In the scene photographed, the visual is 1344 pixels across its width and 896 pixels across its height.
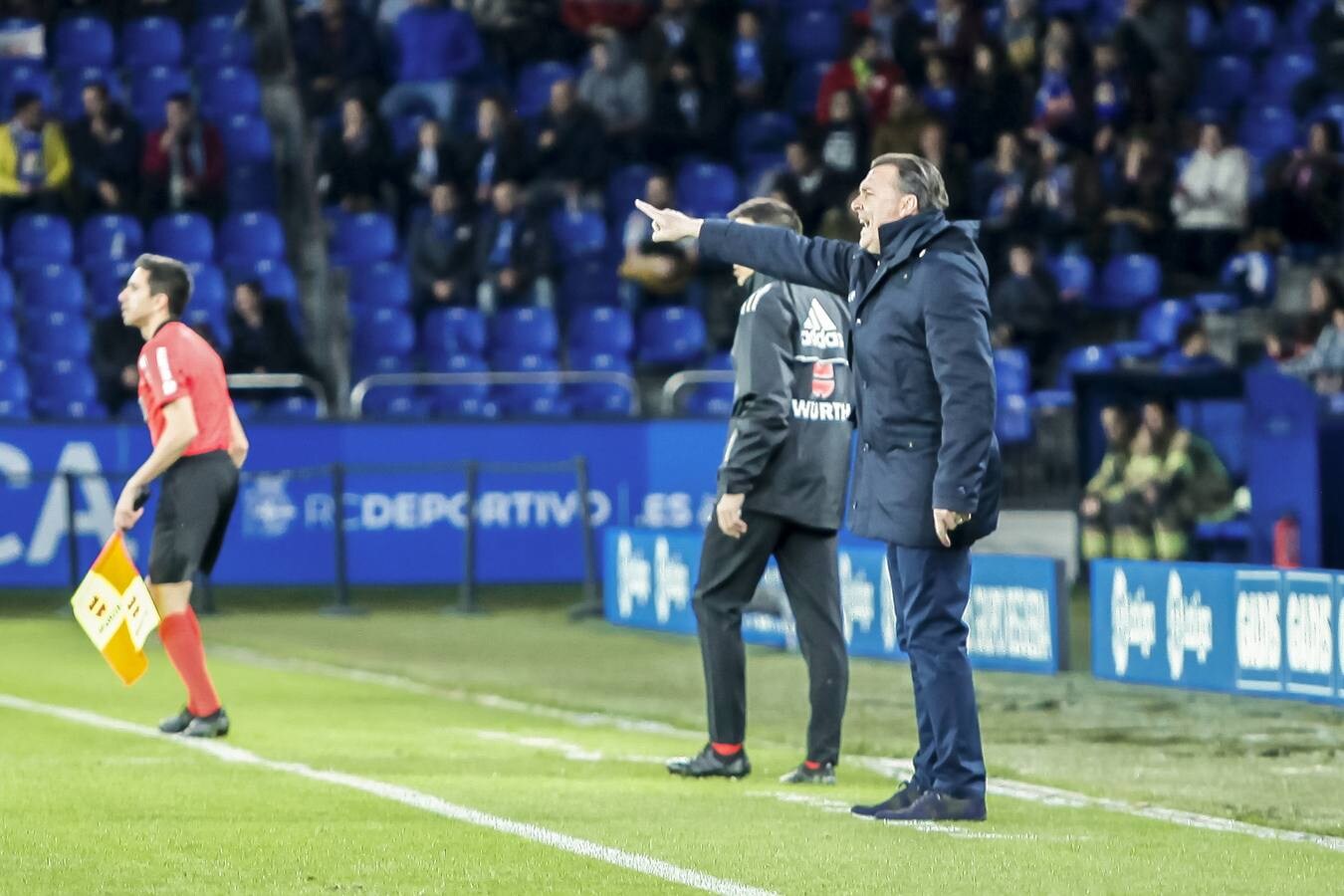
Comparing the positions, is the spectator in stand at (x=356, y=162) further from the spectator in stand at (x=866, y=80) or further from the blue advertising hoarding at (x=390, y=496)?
the spectator in stand at (x=866, y=80)

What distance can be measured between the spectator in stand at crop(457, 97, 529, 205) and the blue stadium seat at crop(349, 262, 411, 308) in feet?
3.40

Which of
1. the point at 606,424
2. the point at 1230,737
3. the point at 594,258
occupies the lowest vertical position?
the point at 1230,737

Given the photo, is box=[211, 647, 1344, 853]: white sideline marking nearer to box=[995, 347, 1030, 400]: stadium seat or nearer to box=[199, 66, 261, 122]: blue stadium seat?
box=[995, 347, 1030, 400]: stadium seat

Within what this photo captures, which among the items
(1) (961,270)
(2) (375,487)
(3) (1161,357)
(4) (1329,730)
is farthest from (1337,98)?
(1) (961,270)

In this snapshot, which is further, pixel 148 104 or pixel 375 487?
pixel 148 104

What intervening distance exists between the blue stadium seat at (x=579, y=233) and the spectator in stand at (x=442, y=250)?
974mm

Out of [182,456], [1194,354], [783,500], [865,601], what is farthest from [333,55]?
[783,500]

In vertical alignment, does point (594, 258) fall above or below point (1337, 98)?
below

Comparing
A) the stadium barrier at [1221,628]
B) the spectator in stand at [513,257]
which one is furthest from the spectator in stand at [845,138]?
the stadium barrier at [1221,628]

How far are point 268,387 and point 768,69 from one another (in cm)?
691

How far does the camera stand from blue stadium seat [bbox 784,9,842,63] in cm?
2631

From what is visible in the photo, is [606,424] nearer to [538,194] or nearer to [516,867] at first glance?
[538,194]

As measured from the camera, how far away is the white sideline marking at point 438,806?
6725mm

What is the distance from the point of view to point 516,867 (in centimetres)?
691
